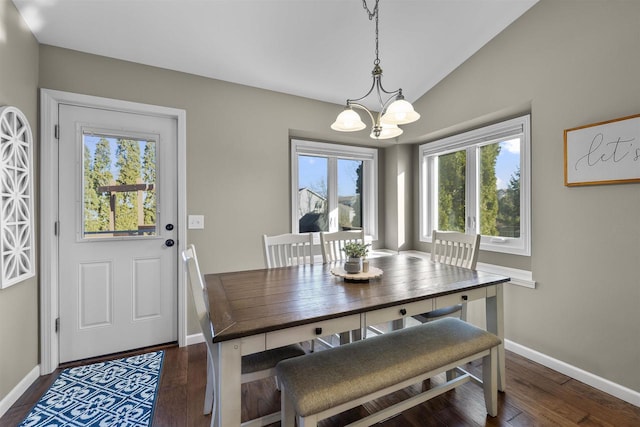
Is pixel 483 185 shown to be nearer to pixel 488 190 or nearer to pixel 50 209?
pixel 488 190

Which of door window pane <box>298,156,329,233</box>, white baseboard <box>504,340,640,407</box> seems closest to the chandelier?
door window pane <box>298,156,329,233</box>

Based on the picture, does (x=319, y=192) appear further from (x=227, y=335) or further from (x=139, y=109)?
(x=227, y=335)

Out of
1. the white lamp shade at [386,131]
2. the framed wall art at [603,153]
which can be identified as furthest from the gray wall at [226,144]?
the framed wall art at [603,153]

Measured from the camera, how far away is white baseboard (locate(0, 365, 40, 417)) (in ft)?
5.59

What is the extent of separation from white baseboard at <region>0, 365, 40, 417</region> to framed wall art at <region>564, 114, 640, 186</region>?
3922 millimetres

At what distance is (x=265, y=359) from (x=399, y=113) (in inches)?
60.5

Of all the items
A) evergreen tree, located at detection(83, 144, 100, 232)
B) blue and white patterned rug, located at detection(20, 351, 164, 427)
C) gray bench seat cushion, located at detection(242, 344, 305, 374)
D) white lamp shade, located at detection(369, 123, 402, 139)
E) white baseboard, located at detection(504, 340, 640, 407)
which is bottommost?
blue and white patterned rug, located at detection(20, 351, 164, 427)

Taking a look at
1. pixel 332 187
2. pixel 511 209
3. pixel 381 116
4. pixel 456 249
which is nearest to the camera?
pixel 381 116

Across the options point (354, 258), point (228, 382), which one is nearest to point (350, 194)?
point (354, 258)

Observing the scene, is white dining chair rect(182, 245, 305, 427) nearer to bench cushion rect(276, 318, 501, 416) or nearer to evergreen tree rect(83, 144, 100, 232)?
bench cushion rect(276, 318, 501, 416)

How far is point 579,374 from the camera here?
203cm

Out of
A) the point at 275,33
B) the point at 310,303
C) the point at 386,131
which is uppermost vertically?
the point at 275,33

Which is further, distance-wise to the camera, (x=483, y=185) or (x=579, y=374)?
(x=483, y=185)

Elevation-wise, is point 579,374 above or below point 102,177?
below
